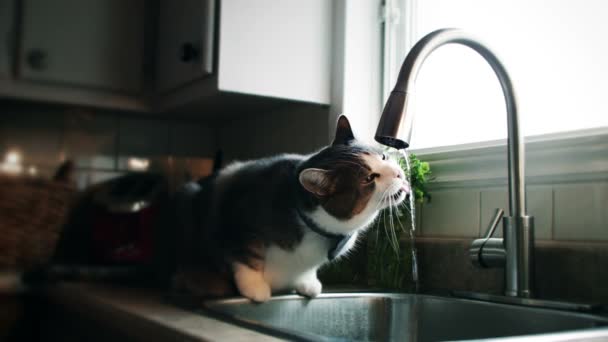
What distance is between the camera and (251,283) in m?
1.06

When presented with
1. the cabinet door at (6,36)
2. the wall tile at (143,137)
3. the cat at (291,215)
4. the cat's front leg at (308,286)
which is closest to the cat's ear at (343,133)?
the cat at (291,215)

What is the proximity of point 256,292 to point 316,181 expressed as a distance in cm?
22

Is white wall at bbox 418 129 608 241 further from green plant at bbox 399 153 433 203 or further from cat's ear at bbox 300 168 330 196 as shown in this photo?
cat's ear at bbox 300 168 330 196

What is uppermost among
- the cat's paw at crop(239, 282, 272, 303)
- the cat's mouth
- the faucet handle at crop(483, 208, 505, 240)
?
the cat's mouth

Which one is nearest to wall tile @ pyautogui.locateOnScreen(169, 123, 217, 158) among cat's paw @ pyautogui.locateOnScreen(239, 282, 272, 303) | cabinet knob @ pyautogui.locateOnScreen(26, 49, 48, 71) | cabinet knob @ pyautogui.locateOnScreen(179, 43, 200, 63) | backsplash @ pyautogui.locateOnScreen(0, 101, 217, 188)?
backsplash @ pyautogui.locateOnScreen(0, 101, 217, 188)

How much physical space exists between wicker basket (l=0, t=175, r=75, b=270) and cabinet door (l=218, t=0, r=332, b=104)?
0.59m

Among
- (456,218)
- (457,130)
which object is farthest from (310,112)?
(456,218)

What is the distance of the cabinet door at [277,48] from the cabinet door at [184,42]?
0.14ft

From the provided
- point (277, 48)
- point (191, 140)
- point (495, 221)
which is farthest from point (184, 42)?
point (495, 221)

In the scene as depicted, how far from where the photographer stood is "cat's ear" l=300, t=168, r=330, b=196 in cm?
97

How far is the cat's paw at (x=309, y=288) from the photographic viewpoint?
109cm

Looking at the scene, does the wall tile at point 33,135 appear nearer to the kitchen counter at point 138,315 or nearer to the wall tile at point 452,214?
the kitchen counter at point 138,315

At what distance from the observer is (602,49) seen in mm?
1048

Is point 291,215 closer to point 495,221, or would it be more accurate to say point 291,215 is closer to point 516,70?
point 495,221
